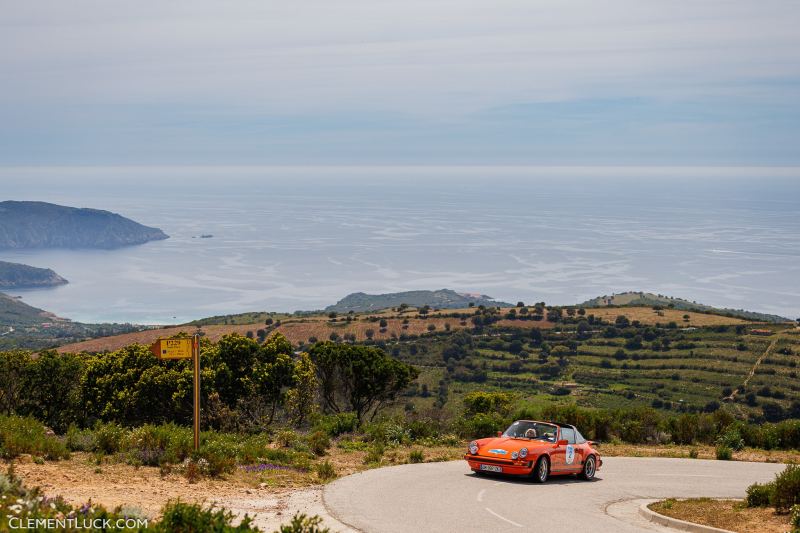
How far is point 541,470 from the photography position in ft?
52.6

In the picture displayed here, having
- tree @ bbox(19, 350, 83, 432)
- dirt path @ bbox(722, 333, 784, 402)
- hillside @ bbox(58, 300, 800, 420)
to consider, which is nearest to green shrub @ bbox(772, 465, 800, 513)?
tree @ bbox(19, 350, 83, 432)

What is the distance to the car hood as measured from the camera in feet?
52.5

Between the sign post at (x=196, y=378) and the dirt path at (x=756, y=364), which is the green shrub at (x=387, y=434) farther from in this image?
the dirt path at (x=756, y=364)

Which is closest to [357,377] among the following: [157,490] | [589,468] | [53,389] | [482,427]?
[482,427]

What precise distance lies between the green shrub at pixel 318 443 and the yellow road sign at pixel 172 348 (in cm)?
518

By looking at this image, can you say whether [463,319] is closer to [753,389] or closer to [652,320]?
[652,320]

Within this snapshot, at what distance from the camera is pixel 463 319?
86562 millimetres

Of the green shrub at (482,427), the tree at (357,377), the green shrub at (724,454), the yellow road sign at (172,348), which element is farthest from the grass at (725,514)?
the tree at (357,377)

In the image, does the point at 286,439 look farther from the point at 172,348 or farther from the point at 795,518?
the point at 795,518

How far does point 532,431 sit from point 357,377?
1513cm

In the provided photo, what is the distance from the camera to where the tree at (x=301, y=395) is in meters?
28.5

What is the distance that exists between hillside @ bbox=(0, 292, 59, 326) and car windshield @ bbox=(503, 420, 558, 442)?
484 ft

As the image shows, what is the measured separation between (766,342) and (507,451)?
2297 inches
